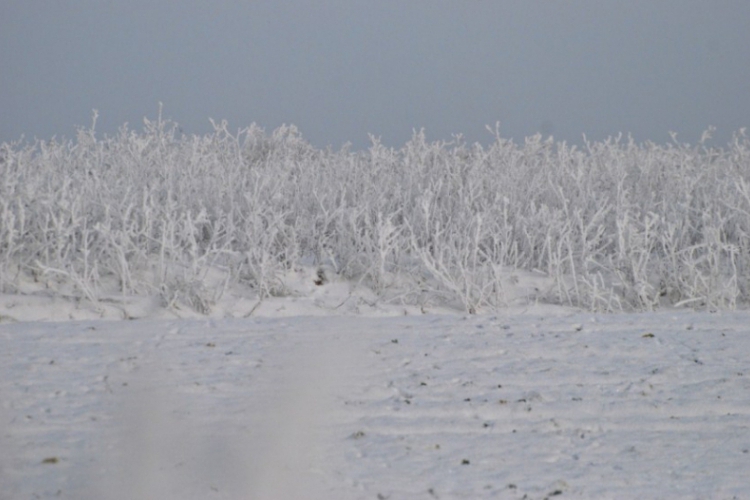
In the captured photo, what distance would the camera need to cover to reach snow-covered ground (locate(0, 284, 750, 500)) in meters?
1.83

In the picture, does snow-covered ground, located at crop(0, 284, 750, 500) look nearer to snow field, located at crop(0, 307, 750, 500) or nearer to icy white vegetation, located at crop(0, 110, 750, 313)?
snow field, located at crop(0, 307, 750, 500)

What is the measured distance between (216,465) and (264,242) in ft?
7.59

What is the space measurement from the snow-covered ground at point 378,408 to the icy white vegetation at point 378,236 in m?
0.98

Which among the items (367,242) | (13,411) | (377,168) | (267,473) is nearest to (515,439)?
(267,473)

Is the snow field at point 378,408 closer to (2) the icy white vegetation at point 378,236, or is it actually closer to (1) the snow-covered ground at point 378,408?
(1) the snow-covered ground at point 378,408

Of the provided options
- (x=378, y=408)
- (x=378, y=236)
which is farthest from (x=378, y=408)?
(x=378, y=236)

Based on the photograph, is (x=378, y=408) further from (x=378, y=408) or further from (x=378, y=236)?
(x=378, y=236)

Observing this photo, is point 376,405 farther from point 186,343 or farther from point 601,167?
point 601,167

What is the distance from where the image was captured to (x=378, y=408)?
223 centimetres

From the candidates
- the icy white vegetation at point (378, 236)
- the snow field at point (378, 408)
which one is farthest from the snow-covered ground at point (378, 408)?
the icy white vegetation at point (378, 236)

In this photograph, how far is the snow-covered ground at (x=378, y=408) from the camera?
1832 millimetres

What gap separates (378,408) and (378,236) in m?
2.41

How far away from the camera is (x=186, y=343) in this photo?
278 centimetres

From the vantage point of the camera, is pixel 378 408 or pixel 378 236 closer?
pixel 378 408
